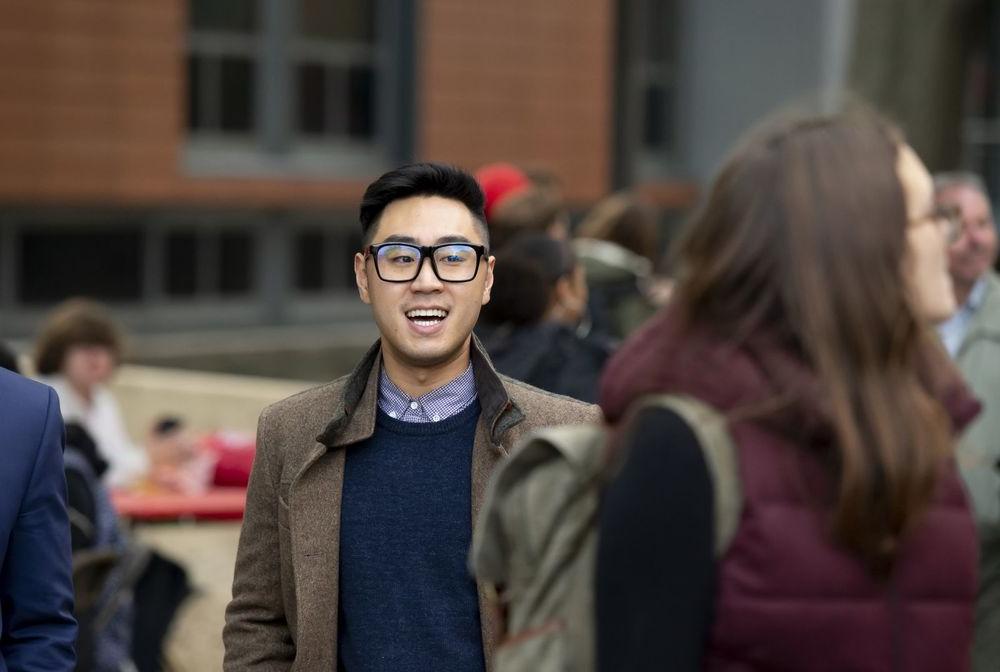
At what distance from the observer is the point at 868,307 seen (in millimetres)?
2123

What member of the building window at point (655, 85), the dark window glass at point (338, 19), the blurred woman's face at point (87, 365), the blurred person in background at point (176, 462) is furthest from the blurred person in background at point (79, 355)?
the building window at point (655, 85)

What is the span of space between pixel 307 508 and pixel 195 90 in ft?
48.6

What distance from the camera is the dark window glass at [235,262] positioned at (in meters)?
17.7

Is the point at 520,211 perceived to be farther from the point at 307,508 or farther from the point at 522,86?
the point at 522,86

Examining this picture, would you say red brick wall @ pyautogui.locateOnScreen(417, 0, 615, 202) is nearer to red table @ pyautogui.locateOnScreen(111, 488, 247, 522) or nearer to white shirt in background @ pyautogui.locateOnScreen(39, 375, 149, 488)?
white shirt in background @ pyautogui.locateOnScreen(39, 375, 149, 488)

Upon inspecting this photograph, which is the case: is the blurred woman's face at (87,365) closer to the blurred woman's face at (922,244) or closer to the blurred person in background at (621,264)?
the blurred person in background at (621,264)

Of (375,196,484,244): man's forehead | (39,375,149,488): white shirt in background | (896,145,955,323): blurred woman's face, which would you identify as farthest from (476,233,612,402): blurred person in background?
(39,375,149,488): white shirt in background

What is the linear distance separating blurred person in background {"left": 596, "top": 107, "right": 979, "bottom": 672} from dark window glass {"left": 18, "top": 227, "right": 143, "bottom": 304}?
47.6ft

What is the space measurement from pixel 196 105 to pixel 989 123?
895 cm

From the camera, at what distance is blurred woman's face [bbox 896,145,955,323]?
88.1 inches

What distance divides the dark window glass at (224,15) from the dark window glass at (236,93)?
34 centimetres

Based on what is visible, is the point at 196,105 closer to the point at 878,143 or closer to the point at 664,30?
the point at 664,30

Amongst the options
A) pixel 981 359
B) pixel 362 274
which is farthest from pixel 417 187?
pixel 981 359

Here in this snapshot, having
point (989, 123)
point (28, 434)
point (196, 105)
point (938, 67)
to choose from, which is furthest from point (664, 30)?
point (28, 434)
